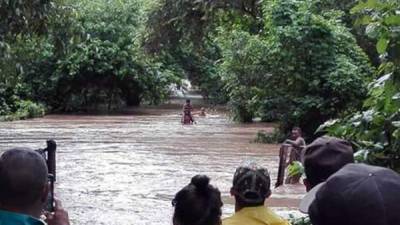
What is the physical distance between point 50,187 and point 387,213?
4.59 feet

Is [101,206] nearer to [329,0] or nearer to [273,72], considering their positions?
[273,72]

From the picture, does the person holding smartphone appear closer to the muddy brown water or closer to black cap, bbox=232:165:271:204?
black cap, bbox=232:165:271:204

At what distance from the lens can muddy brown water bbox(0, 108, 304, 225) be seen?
1312 cm

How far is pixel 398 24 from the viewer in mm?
4180

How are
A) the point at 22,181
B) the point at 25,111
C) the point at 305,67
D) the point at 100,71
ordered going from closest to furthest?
the point at 22,181
the point at 305,67
the point at 25,111
the point at 100,71

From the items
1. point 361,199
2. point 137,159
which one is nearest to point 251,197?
point 361,199

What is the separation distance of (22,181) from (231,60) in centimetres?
2351

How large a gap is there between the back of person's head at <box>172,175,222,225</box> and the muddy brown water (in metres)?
6.99

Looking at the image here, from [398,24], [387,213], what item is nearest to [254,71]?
[398,24]

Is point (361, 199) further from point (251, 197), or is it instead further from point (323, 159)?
point (251, 197)

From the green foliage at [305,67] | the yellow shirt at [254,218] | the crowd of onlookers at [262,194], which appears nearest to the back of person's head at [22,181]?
the crowd of onlookers at [262,194]

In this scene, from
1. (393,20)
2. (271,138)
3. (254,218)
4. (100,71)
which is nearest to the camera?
(254,218)

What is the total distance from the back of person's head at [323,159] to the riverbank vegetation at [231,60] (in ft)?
3.12

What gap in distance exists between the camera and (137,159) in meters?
20.7
